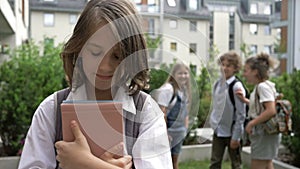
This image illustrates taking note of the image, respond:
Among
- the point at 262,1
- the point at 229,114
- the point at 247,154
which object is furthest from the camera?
the point at 262,1

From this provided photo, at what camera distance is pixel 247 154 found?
4.01m

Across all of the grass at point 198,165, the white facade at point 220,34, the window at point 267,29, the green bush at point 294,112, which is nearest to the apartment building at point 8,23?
the white facade at point 220,34

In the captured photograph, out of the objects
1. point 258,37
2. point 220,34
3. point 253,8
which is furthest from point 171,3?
point 258,37

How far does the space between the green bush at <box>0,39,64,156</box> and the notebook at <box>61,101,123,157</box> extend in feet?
10.6

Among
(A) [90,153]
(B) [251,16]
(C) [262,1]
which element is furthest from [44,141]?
(B) [251,16]

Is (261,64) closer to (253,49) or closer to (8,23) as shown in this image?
(8,23)

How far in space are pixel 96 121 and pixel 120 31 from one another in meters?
0.16

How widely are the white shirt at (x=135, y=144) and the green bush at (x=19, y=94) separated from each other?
3137 millimetres

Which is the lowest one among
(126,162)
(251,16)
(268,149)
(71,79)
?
(268,149)

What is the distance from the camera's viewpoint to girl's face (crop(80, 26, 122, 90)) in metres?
0.60

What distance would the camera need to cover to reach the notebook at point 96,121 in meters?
0.59

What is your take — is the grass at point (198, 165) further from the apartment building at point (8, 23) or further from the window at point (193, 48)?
the window at point (193, 48)

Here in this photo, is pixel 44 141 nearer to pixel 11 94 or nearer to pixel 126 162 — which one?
pixel 126 162

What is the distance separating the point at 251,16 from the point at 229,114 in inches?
164
